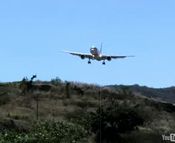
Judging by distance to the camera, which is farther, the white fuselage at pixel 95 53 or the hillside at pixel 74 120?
the white fuselage at pixel 95 53

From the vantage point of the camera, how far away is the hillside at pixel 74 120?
150 feet

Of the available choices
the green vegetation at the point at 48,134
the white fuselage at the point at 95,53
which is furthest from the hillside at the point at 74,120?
the white fuselage at the point at 95,53

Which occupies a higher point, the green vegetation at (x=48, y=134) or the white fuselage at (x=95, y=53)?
the white fuselage at (x=95, y=53)

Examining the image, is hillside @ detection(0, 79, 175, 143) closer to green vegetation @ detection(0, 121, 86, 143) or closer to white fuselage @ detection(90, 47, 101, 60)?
green vegetation @ detection(0, 121, 86, 143)

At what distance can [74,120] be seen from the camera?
53.8 meters

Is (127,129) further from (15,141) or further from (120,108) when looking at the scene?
(15,141)

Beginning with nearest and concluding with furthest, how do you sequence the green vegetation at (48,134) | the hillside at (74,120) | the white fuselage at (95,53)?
the green vegetation at (48,134), the hillside at (74,120), the white fuselage at (95,53)

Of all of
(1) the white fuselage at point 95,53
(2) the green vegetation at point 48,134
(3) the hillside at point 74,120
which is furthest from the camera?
(1) the white fuselage at point 95,53

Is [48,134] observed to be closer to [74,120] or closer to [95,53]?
[74,120]

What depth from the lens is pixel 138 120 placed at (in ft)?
174

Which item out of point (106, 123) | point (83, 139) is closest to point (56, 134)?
point (83, 139)

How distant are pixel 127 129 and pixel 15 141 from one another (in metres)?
12.0

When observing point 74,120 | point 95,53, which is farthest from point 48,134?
point 95,53

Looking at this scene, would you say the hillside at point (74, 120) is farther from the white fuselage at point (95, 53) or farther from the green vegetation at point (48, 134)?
the white fuselage at point (95, 53)
